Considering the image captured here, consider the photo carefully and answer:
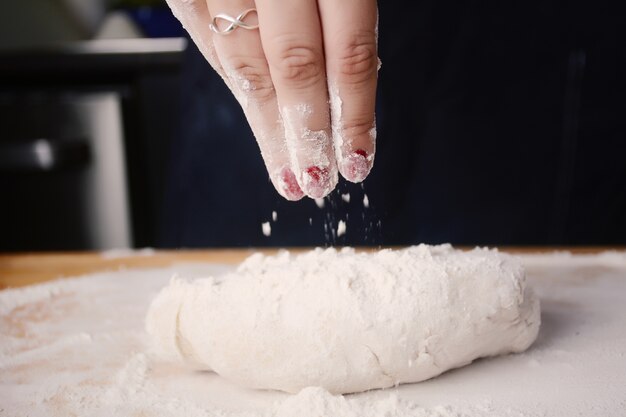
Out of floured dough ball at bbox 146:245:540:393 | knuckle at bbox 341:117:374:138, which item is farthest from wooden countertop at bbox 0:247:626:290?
knuckle at bbox 341:117:374:138

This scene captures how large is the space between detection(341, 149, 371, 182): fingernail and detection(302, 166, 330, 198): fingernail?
27 millimetres

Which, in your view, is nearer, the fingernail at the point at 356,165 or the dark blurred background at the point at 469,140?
the fingernail at the point at 356,165

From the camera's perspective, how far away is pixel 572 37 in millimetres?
1563

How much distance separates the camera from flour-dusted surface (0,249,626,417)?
76 centimetres

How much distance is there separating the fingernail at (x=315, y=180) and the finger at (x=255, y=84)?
0.03 metres

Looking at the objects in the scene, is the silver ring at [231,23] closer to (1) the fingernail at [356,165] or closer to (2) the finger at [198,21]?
(2) the finger at [198,21]

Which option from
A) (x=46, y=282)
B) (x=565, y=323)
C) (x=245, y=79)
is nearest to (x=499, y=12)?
(x=565, y=323)

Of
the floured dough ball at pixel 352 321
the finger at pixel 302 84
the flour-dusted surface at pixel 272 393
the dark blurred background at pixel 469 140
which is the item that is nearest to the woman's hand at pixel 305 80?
the finger at pixel 302 84

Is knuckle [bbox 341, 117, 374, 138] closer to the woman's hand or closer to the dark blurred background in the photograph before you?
the woman's hand

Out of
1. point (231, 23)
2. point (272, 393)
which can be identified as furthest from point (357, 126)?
point (272, 393)

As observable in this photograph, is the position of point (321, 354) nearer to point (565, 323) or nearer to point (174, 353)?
point (174, 353)

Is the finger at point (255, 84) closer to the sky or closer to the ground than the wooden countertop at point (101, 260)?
closer to the sky

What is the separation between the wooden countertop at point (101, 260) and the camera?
143 cm

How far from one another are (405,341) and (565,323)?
13.3 inches
